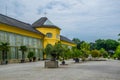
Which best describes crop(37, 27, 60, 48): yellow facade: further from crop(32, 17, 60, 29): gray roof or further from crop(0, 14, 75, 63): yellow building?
crop(32, 17, 60, 29): gray roof

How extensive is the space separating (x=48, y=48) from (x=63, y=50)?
1.92 metres

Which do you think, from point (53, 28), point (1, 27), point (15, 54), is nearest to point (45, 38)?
point (53, 28)

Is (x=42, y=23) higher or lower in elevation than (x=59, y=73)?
higher

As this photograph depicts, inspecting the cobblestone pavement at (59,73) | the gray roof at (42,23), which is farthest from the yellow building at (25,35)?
the cobblestone pavement at (59,73)

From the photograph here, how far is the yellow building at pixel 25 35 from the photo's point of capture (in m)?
55.2

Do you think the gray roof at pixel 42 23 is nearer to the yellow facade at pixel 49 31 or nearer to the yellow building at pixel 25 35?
the yellow building at pixel 25 35

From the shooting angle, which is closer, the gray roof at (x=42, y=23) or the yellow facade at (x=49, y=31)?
the yellow facade at (x=49, y=31)

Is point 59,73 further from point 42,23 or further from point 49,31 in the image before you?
point 42,23

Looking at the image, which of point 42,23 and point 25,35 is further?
point 42,23

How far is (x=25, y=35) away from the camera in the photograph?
65875 mm

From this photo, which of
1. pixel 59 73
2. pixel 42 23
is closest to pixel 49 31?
pixel 42 23

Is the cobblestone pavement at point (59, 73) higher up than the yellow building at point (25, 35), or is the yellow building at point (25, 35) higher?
the yellow building at point (25, 35)

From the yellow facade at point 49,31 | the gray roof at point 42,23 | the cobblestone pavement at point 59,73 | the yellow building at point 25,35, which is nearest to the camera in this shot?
the cobblestone pavement at point 59,73

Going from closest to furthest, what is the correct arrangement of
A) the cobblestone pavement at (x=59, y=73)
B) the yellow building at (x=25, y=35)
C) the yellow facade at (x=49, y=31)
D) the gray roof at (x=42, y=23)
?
1. the cobblestone pavement at (x=59, y=73)
2. the yellow building at (x=25, y=35)
3. the yellow facade at (x=49, y=31)
4. the gray roof at (x=42, y=23)
